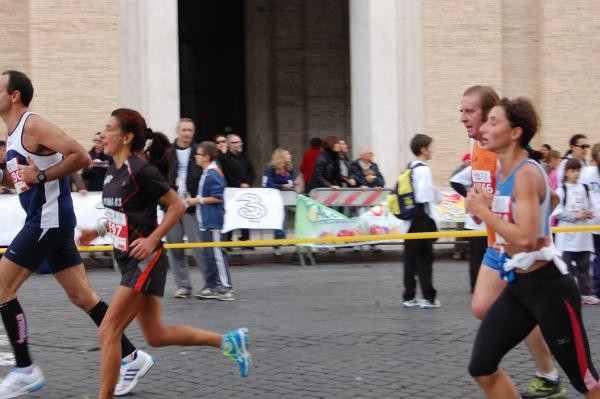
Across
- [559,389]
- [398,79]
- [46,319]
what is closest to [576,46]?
[398,79]

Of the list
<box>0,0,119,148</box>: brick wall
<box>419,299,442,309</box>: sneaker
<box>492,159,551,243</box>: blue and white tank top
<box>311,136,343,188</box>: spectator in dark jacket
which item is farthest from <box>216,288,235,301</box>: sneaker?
<box>0,0,119,148</box>: brick wall

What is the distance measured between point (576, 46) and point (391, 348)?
52.0 feet

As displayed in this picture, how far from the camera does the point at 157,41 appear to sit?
21.3 metres

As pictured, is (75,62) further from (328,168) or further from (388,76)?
(388,76)

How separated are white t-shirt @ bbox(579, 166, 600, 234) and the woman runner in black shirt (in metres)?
6.14

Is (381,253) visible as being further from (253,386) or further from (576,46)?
(253,386)

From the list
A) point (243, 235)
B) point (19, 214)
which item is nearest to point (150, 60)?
point (243, 235)

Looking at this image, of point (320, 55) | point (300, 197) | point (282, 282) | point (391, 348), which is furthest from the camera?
point (320, 55)

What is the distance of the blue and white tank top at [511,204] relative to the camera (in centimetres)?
550

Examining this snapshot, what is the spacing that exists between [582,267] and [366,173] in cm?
723

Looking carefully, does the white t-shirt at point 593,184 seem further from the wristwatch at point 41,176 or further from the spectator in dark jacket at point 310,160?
the spectator in dark jacket at point 310,160

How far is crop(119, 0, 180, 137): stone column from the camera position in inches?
834

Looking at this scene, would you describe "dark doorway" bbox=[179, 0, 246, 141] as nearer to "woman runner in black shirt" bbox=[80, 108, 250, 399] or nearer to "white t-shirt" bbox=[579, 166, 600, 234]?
"white t-shirt" bbox=[579, 166, 600, 234]

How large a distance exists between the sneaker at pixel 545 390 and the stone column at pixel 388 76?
1493cm
